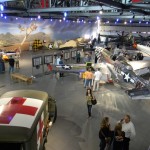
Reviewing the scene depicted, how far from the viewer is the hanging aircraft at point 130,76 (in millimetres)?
11203

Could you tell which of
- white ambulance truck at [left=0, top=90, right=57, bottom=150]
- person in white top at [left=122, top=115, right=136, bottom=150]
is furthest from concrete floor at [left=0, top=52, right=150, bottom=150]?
white ambulance truck at [left=0, top=90, right=57, bottom=150]

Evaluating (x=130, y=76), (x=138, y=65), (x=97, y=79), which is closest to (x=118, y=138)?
(x=130, y=76)

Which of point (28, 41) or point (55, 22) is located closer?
point (28, 41)

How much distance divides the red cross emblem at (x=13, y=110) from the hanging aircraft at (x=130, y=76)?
592 centimetres

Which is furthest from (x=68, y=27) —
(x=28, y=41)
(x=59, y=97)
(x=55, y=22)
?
(x=59, y=97)

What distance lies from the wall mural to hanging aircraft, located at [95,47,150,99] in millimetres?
15658

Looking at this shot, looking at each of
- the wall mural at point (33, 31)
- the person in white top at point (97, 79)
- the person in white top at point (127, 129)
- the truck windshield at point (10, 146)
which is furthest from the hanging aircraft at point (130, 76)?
Result: the wall mural at point (33, 31)

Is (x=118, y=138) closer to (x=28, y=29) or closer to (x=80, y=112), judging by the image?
(x=80, y=112)

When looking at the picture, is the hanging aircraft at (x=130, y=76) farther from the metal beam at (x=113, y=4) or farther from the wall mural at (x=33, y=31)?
the wall mural at (x=33, y=31)

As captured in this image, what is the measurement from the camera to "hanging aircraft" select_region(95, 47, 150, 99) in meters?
11.2

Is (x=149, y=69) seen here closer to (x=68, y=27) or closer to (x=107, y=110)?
(x=107, y=110)

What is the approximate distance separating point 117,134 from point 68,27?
3509cm

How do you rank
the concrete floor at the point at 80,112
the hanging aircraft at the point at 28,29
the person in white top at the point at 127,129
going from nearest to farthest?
the person in white top at the point at 127,129 → the concrete floor at the point at 80,112 → the hanging aircraft at the point at 28,29

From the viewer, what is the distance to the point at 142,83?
12000mm
